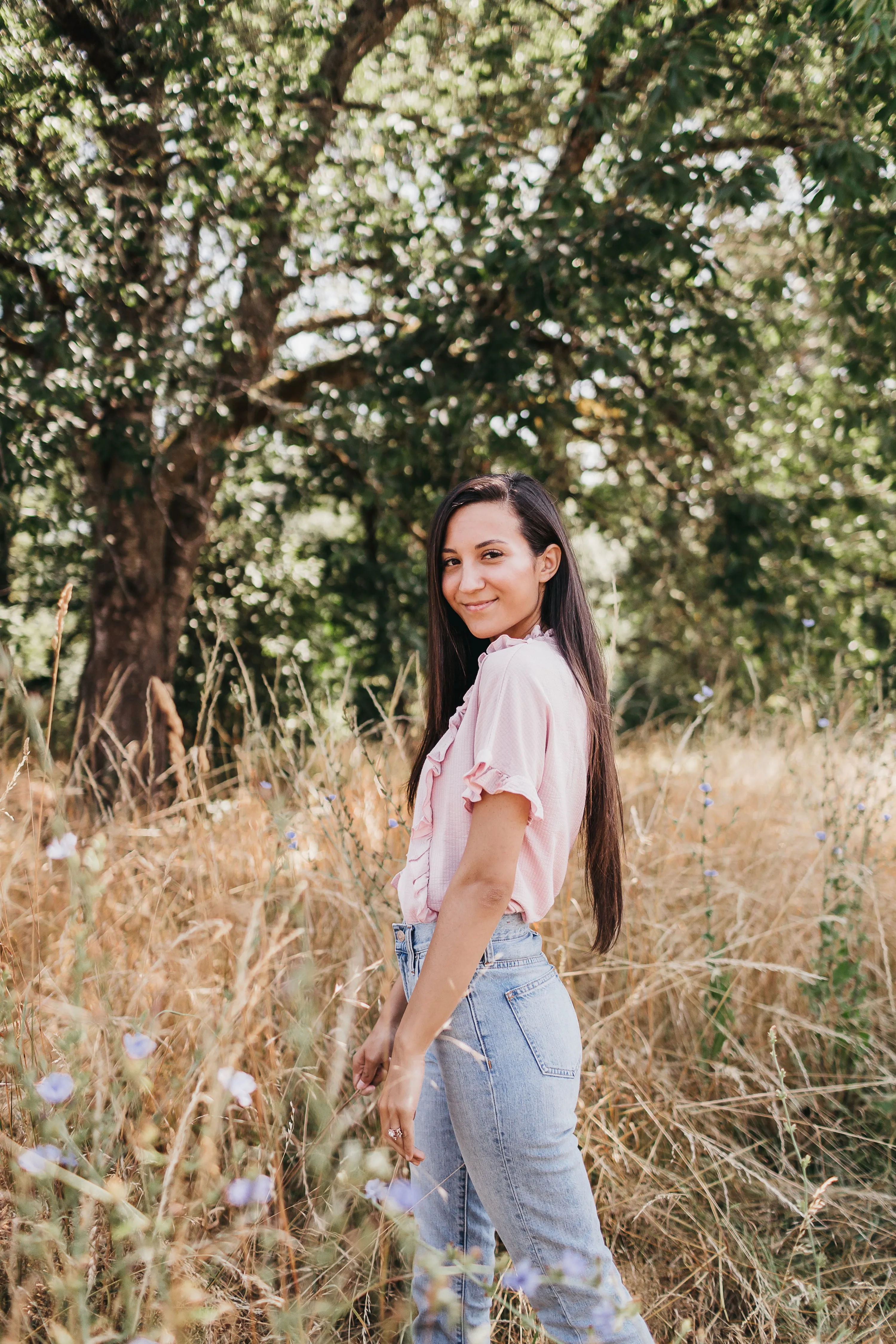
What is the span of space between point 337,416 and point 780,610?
276cm

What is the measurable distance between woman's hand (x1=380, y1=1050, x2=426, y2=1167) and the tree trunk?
11.1ft

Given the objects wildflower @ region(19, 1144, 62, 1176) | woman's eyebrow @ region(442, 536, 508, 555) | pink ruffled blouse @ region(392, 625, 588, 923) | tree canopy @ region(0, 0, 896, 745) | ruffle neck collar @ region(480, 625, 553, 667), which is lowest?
wildflower @ region(19, 1144, 62, 1176)

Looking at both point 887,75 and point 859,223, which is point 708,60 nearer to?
point 887,75

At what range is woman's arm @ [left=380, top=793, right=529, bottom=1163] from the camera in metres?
1.14

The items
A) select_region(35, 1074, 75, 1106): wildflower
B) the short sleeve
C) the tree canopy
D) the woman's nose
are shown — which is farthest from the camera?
the tree canopy

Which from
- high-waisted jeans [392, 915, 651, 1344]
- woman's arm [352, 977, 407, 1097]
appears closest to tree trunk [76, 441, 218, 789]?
woman's arm [352, 977, 407, 1097]

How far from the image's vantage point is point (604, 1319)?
1.12 meters

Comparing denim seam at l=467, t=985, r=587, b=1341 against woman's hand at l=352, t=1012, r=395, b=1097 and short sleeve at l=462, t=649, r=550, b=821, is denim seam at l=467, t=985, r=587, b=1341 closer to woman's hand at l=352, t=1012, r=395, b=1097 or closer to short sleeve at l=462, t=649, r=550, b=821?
woman's hand at l=352, t=1012, r=395, b=1097

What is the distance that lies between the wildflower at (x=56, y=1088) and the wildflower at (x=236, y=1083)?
0.61 ft

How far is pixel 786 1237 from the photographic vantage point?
5.79 ft

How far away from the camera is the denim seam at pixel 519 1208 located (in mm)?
1180

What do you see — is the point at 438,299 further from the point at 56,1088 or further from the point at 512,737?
the point at 56,1088

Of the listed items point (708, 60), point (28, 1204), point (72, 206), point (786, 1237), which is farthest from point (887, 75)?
point (28, 1204)

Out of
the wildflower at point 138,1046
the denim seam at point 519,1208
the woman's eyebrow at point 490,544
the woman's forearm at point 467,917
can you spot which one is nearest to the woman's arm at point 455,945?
the woman's forearm at point 467,917
